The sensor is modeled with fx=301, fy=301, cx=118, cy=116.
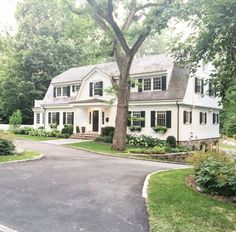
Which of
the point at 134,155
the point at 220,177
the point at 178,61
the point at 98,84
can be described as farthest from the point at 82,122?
the point at 220,177

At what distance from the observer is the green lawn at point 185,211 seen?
17.8 ft

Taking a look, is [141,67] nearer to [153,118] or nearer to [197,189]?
[153,118]

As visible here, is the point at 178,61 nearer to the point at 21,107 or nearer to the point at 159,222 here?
the point at 159,222

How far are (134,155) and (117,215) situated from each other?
1228 cm

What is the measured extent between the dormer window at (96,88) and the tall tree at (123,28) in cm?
755

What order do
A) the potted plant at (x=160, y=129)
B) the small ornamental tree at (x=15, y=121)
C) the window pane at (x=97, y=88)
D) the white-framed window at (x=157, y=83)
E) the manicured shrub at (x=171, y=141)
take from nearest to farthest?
the manicured shrub at (x=171, y=141) < the potted plant at (x=160, y=129) < the white-framed window at (x=157, y=83) < the window pane at (x=97, y=88) < the small ornamental tree at (x=15, y=121)

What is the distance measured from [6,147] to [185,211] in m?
11.2

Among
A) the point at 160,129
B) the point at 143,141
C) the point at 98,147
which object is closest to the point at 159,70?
the point at 160,129

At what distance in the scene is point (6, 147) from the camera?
49.2ft

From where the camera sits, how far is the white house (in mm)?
23766

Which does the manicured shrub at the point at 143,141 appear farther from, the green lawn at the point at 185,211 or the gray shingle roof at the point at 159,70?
the green lawn at the point at 185,211

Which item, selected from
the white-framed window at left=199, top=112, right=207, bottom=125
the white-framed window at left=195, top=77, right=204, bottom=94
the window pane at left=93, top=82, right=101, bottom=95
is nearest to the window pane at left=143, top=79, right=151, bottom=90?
the white-framed window at left=195, top=77, right=204, bottom=94

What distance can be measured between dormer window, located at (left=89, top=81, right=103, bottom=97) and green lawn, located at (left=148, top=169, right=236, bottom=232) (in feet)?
67.4

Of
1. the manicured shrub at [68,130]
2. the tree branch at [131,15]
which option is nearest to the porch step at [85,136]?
the manicured shrub at [68,130]
